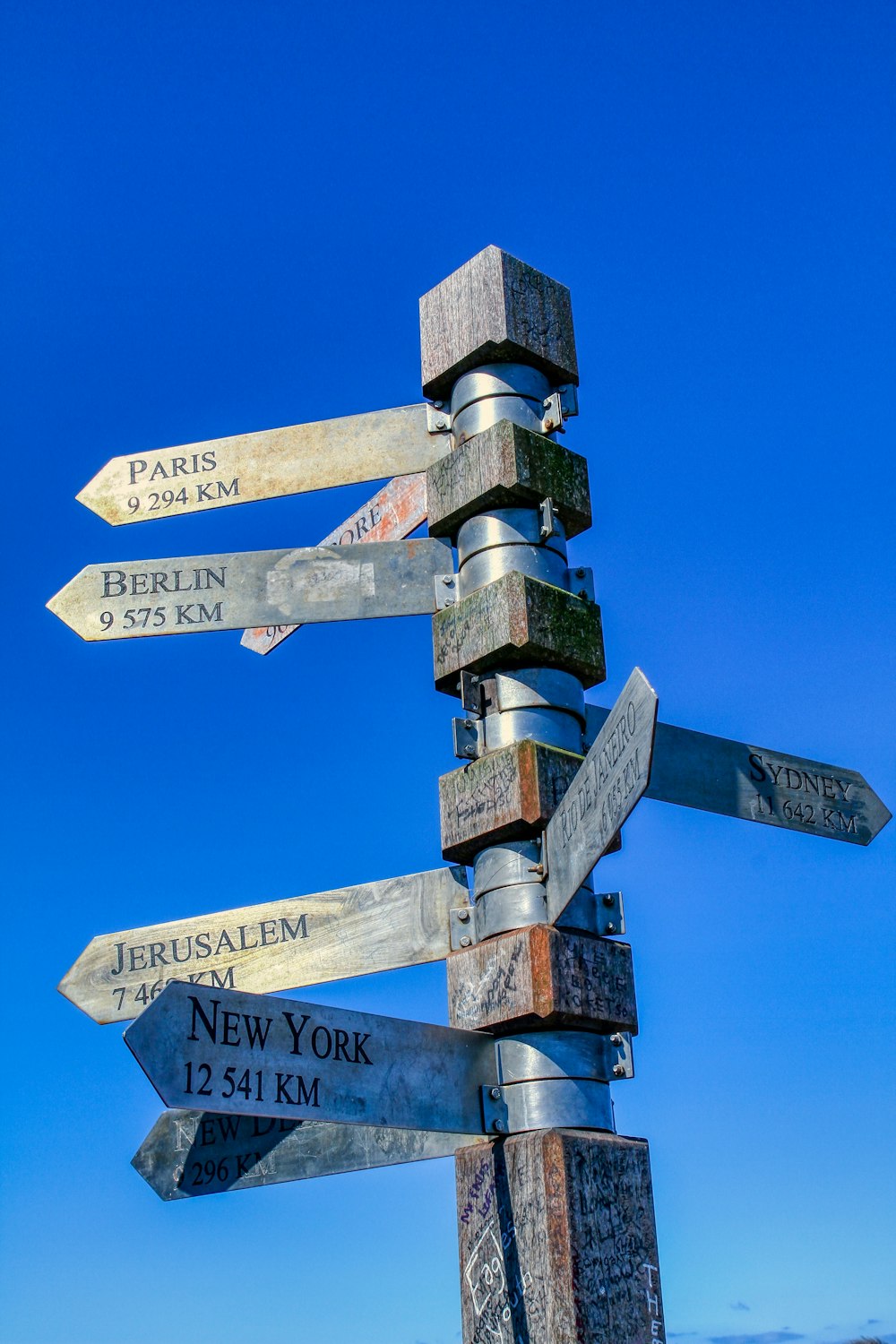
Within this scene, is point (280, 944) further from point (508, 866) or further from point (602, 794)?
point (602, 794)

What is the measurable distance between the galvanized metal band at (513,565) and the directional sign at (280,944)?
0.84 meters

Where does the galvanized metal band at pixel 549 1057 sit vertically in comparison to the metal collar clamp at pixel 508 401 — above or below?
below

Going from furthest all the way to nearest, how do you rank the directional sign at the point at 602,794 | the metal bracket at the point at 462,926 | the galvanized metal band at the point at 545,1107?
the metal bracket at the point at 462,926
the galvanized metal band at the point at 545,1107
the directional sign at the point at 602,794

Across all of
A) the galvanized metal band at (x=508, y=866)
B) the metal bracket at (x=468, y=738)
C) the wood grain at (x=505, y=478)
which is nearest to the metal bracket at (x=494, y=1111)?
the galvanized metal band at (x=508, y=866)

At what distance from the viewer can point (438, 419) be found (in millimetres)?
4195

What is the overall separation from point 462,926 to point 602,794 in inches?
34.4

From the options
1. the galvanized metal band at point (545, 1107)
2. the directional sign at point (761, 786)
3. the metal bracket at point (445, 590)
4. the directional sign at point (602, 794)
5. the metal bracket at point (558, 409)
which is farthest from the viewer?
the metal bracket at point (558, 409)

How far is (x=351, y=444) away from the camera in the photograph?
4.22 metres

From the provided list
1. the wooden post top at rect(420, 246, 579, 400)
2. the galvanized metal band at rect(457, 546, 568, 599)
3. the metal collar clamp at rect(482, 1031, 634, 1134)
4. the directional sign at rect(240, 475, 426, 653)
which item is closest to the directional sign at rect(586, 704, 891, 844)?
the galvanized metal band at rect(457, 546, 568, 599)

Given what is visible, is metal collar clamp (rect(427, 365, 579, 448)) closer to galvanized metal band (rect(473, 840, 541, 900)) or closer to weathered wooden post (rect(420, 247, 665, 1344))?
weathered wooden post (rect(420, 247, 665, 1344))

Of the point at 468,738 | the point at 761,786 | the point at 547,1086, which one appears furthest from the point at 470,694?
the point at 547,1086

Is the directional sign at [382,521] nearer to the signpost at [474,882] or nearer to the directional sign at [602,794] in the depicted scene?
the signpost at [474,882]

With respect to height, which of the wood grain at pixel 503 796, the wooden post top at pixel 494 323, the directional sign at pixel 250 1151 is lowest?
the directional sign at pixel 250 1151

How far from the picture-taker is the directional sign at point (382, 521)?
14.4ft
